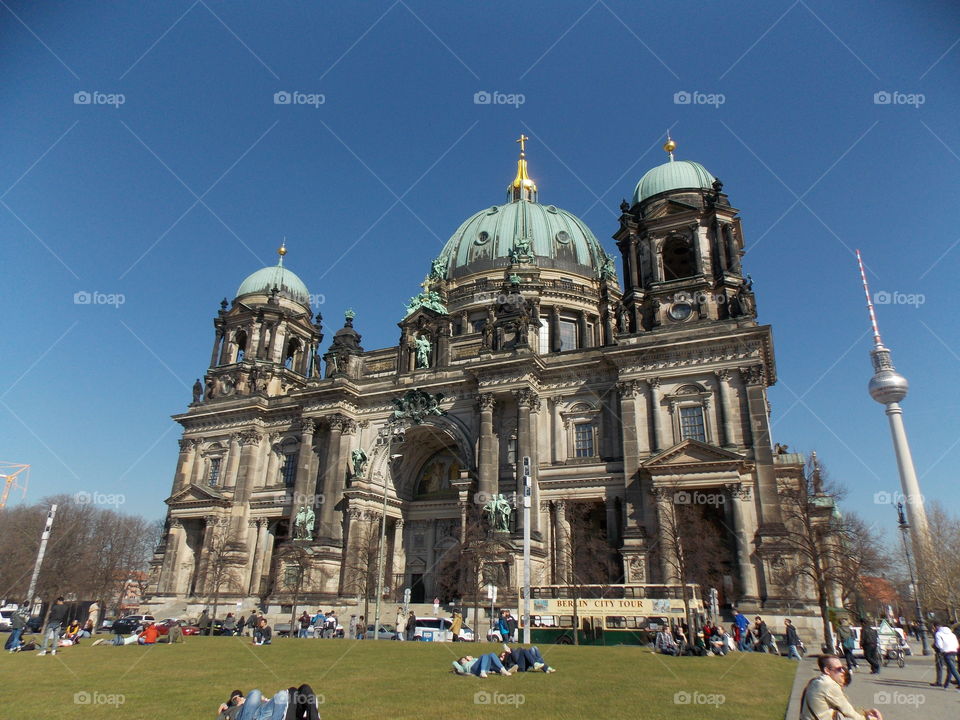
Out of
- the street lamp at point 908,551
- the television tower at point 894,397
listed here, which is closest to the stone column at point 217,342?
the street lamp at point 908,551

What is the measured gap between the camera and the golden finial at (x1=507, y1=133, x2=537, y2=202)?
77.3 meters

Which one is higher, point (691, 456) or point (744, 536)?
point (691, 456)

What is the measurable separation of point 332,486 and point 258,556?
9323 mm

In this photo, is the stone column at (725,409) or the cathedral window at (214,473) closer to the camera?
the stone column at (725,409)

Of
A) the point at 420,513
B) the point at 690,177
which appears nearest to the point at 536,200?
the point at 690,177

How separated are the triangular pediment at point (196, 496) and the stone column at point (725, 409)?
37.5 meters

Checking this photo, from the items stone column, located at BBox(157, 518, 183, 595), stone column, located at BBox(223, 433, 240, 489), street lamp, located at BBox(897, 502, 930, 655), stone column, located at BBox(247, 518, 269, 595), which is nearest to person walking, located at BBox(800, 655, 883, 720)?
stone column, located at BBox(247, 518, 269, 595)

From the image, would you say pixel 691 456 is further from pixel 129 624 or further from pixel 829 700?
pixel 129 624

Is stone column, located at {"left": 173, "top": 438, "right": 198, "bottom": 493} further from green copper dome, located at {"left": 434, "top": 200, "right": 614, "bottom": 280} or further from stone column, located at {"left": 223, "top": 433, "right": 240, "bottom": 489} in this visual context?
green copper dome, located at {"left": 434, "top": 200, "right": 614, "bottom": 280}

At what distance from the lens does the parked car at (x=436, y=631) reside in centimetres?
3059

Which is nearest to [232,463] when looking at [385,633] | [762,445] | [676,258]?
[385,633]

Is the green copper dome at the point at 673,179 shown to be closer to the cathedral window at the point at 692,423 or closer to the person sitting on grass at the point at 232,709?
the cathedral window at the point at 692,423

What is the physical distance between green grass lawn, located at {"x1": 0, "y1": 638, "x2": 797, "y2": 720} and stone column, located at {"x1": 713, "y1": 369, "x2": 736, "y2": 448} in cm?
1607

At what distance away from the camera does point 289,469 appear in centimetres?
5231
